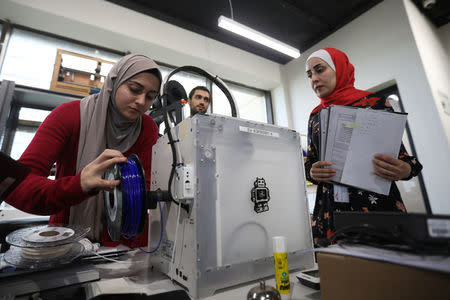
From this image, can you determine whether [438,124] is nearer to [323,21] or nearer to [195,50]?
[323,21]

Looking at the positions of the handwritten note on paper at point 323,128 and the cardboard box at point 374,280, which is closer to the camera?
the cardboard box at point 374,280

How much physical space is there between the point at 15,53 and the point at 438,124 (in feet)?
13.7

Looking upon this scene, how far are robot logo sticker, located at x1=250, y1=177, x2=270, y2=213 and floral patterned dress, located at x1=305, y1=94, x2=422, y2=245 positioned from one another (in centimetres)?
42

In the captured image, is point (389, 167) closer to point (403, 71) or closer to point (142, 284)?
point (142, 284)

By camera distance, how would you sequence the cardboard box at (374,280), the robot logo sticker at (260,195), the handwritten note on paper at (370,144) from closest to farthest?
the cardboard box at (374,280), the robot logo sticker at (260,195), the handwritten note on paper at (370,144)

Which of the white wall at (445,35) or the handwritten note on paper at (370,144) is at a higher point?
the white wall at (445,35)

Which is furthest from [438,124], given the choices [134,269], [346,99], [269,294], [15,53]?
[15,53]

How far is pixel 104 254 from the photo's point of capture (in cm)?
75

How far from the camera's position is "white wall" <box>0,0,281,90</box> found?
7.23 ft

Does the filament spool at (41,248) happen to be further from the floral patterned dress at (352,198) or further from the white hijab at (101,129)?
the floral patterned dress at (352,198)

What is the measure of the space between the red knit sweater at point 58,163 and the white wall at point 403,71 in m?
2.50

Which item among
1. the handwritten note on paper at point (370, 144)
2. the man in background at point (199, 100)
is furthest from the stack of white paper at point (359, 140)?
the man in background at point (199, 100)

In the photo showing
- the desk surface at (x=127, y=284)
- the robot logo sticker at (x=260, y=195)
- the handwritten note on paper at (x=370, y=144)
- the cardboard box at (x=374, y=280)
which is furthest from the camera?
the handwritten note on paper at (x=370, y=144)

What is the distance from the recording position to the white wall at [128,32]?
Result: 2203mm
